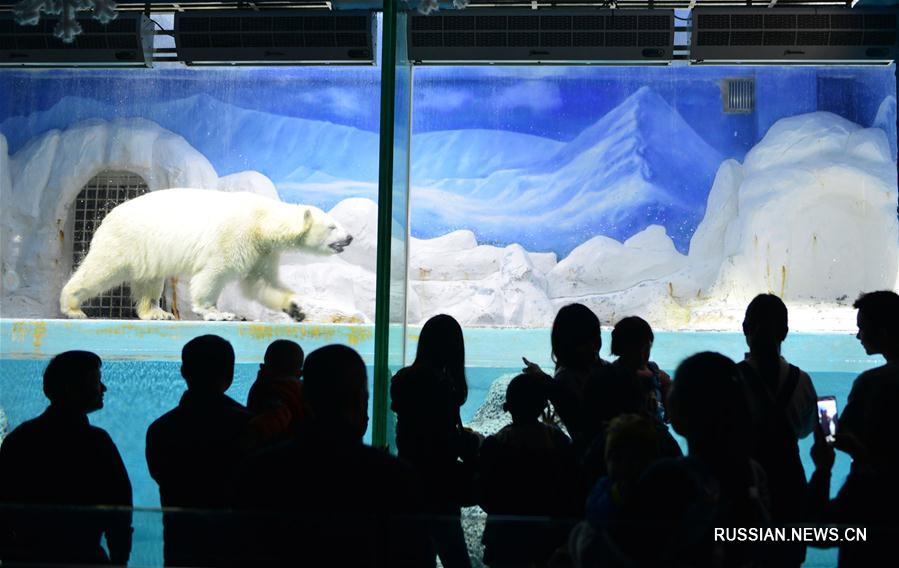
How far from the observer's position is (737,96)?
15.6ft

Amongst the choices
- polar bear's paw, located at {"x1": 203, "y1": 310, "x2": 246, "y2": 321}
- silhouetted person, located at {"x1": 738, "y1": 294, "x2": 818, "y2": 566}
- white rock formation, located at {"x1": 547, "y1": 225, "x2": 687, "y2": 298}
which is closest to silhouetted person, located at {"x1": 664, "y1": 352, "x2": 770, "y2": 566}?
silhouetted person, located at {"x1": 738, "y1": 294, "x2": 818, "y2": 566}

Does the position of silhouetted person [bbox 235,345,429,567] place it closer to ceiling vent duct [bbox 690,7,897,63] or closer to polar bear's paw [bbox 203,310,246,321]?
ceiling vent duct [bbox 690,7,897,63]

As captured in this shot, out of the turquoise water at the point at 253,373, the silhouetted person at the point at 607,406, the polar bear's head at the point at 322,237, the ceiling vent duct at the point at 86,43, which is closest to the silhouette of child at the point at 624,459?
the silhouetted person at the point at 607,406

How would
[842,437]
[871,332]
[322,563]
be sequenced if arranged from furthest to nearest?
[871,332], [842,437], [322,563]

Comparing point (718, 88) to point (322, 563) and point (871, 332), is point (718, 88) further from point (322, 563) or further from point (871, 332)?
point (322, 563)

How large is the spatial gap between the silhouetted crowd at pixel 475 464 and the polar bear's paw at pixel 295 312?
3011 mm

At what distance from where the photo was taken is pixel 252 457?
1.26 meters

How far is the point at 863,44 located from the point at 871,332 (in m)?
2.17

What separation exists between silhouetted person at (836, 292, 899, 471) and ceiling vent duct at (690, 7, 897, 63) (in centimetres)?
204

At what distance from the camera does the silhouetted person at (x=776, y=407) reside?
5.43ft

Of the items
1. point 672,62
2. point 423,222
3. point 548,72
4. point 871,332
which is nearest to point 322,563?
point 871,332

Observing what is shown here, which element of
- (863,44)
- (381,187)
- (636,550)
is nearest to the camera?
(636,550)

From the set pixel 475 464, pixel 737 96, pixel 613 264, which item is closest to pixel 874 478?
pixel 475 464

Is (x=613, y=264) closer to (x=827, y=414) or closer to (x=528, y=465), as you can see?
(x=827, y=414)
